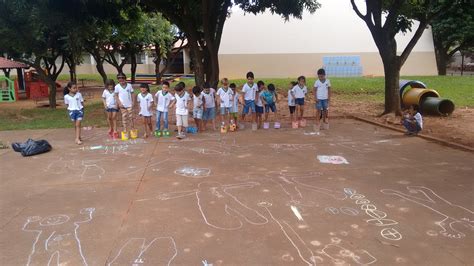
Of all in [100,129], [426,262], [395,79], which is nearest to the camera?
[426,262]

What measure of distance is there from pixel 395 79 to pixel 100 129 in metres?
7.59

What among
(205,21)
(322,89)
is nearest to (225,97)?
(322,89)

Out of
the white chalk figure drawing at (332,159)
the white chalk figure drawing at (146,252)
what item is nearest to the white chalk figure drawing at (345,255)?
the white chalk figure drawing at (146,252)

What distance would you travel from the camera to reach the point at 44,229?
164 inches

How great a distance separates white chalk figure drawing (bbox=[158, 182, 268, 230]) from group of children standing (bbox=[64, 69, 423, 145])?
3.61 metres

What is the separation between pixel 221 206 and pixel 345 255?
5.18 ft

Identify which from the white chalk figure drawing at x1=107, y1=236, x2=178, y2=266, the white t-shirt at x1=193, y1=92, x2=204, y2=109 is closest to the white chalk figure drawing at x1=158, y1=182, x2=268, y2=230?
the white chalk figure drawing at x1=107, y1=236, x2=178, y2=266

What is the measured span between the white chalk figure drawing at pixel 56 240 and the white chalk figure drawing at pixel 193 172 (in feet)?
5.29

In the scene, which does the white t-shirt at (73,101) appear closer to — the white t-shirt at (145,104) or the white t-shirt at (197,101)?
the white t-shirt at (145,104)

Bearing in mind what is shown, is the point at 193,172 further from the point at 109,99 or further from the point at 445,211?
the point at 109,99

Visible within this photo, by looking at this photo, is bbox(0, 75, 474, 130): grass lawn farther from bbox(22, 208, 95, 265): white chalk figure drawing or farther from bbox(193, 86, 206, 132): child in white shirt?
bbox(22, 208, 95, 265): white chalk figure drawing

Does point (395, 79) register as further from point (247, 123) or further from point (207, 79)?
point (207, 79)

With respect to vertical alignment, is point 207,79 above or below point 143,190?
above

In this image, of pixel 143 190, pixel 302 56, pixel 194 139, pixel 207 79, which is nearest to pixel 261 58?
pixel 302 56
